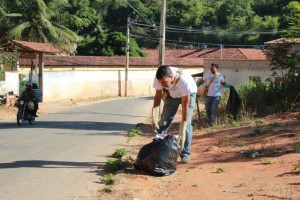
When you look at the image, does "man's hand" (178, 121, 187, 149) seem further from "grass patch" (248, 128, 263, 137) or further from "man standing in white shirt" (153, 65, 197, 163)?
"grass patch" (248, 128, 263, 137)

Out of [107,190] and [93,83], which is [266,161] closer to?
[107,190]

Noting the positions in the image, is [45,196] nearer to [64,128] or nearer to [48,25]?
[64,128]

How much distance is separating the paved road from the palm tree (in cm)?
2576

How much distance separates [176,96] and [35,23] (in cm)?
3428

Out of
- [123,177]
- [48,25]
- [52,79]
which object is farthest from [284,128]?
[48,25]

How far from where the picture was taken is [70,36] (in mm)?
42188

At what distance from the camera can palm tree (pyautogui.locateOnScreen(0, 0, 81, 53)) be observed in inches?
1582

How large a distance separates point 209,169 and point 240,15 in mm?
78023

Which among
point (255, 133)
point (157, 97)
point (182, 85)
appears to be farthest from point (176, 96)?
point (255, 133)

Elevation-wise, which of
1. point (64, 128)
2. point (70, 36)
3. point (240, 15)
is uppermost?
point (240, 15)

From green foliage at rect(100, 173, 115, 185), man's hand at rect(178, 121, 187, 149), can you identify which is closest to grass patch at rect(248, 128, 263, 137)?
man's hand at rect(178, 121, 187, 149)

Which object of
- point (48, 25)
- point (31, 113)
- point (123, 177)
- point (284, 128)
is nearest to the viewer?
point (123, 177)

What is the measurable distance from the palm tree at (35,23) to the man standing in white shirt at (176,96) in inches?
1296

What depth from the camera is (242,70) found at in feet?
129
